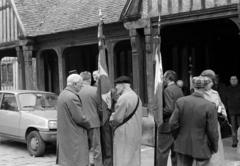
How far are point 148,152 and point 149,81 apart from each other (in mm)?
2015

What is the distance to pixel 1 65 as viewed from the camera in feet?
71.7

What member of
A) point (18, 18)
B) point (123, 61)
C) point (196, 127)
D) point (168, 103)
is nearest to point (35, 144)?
point (168, 103)

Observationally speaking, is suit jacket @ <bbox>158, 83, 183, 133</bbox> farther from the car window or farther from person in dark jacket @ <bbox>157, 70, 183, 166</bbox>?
the car window

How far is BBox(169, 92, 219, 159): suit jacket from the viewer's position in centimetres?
487

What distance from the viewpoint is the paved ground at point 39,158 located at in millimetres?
7922

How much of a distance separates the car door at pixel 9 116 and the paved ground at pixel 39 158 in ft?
1.67

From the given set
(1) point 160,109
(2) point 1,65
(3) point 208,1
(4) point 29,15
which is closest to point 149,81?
(3) point 208,1

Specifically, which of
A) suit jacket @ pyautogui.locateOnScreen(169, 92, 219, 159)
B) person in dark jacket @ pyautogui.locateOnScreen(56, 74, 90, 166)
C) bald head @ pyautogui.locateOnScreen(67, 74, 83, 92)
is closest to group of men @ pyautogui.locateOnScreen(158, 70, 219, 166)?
suit jacket @ pyautogui.locateOnScreen(169, 92, 219, 159)

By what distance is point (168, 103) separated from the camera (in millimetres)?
6438

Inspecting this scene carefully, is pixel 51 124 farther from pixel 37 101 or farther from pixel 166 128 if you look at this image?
pixel 166 128

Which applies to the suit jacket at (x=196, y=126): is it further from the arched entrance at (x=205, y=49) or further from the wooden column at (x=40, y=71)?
the wooden column at (x=40, y=71)

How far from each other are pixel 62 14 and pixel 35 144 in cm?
654

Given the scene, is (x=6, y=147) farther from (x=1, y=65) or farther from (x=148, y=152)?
(x=1, y=65)

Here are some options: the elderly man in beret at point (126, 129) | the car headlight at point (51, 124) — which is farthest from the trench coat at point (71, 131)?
the car headlight at point (51, 124)
